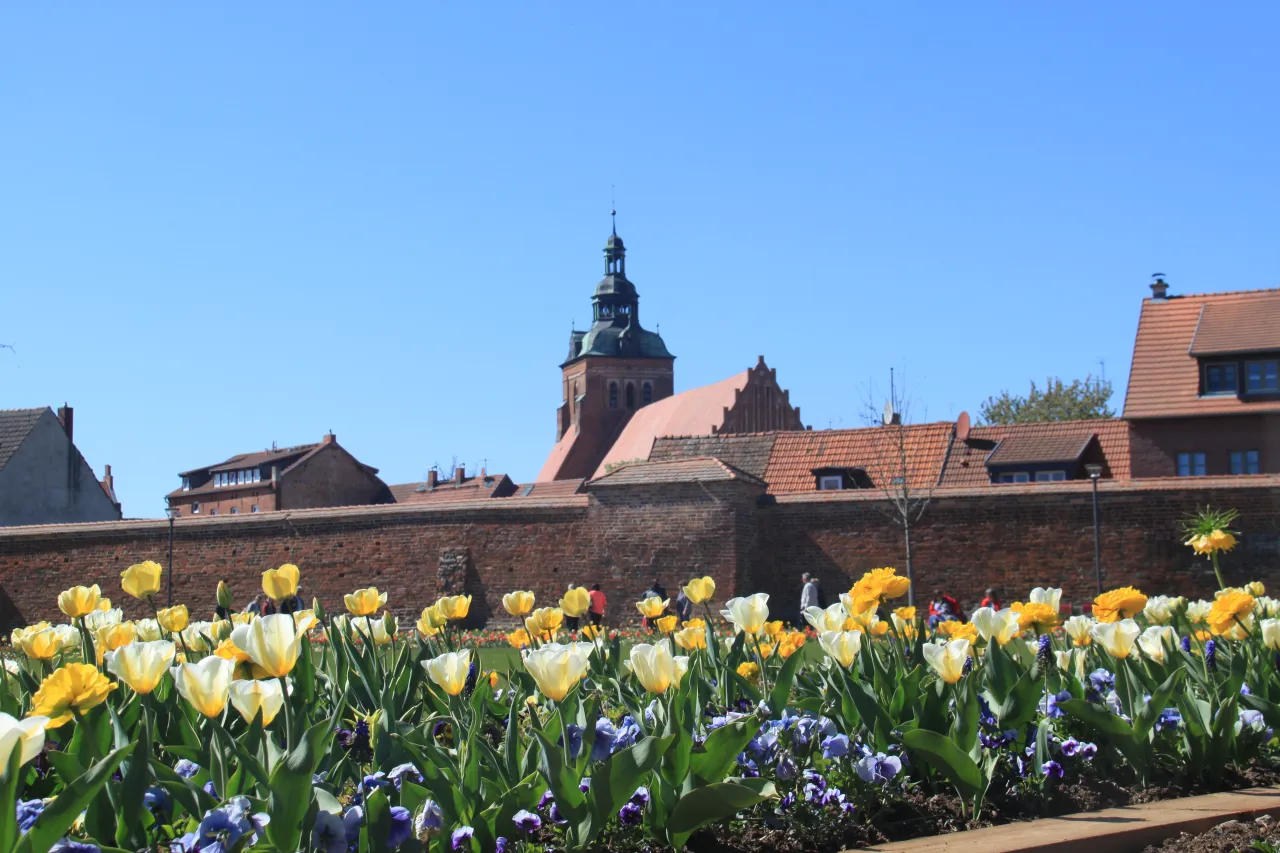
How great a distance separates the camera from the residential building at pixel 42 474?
43.8 meters

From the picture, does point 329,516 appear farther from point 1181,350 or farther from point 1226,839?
point 1226,839

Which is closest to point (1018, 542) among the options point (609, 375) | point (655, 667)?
point (655, 667)

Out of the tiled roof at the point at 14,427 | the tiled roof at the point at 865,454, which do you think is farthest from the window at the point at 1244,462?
the tiled roof at the point at 14,427

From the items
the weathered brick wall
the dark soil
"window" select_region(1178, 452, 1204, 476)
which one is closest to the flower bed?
the dark soil

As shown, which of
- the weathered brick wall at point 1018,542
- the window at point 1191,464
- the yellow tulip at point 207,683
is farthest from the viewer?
the window at point 1191,464

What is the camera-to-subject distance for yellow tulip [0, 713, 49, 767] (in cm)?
292

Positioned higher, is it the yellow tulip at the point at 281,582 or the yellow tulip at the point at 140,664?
the yellow tulip at the point at 281,582

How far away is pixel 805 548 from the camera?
2780 cm

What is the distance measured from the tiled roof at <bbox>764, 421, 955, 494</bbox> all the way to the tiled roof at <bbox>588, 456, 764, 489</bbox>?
263 inches

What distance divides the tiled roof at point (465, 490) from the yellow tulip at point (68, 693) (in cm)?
7273

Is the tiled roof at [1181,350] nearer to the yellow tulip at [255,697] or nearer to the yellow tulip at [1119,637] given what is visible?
the yellow tulip at [1119,637]

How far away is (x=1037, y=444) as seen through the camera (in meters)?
37.5

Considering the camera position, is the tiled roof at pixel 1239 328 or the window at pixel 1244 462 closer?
the window at pixel 1244 462

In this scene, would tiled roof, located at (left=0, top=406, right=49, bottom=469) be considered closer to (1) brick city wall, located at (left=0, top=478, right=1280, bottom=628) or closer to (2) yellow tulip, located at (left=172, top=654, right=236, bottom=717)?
(1) brick city wall, located at (left=0, top=478, right=1280, bottom=628)
